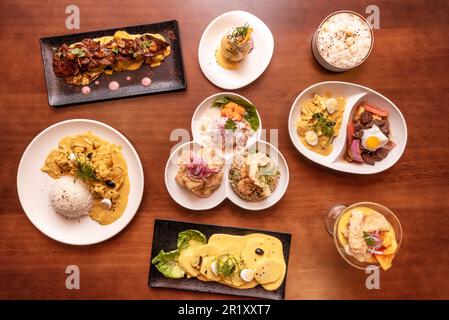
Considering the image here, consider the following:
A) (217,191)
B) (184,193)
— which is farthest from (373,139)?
(184,193)

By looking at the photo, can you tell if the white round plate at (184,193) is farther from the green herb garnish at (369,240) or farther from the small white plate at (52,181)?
the green herb garnish at (369,240)

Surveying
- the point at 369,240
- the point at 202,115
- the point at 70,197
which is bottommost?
the point at 369,240

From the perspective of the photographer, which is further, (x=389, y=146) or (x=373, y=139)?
(x=389, y=146)

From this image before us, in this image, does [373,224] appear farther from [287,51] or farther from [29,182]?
[29,182]

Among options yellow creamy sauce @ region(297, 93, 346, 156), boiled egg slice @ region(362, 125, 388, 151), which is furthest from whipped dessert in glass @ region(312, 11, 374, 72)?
boiled egg slice @ region(362, 125, 388, 151)

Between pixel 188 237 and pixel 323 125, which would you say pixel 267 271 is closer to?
pixel 188 237

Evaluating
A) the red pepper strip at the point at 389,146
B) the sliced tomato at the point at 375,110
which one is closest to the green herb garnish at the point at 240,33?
the sliced tomato at the point at 375,110
